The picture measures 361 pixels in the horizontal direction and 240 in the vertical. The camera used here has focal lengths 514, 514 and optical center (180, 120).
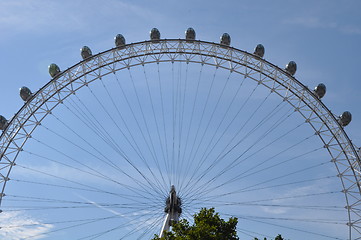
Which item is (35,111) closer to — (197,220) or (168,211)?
(168,211)

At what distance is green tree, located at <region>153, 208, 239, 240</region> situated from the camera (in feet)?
125

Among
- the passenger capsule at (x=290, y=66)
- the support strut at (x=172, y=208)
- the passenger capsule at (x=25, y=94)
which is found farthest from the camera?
the passenger capsule at (x=290, y=66)

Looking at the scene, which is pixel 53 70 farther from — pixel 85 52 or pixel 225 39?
pixel 225 39

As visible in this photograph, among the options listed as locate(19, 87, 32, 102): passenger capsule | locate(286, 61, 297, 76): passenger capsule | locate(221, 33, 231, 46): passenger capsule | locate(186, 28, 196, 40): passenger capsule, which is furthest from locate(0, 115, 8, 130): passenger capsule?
locate(286, 61, 297, 76): passenger capsule

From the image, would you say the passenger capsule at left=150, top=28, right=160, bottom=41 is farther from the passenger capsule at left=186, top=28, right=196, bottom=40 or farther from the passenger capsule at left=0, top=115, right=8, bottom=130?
the passenger capsule at left=0, top=115, right=8, bottom=130

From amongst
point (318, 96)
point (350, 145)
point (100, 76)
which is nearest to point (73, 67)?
point (100, 76)

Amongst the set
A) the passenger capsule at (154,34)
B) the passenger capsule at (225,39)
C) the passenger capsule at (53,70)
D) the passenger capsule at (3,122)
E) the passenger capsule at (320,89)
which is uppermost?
the passenger capsule at (225,39)

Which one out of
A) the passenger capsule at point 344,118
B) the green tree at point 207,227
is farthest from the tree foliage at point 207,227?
the passenger capsule at point 344,118

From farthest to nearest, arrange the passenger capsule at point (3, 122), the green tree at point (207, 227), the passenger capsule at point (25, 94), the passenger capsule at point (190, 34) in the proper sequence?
1. the passenger capsule at point (190, 34)
2. the passenger capsule at point (25, 94)
3. the passenger capsule at point (3, 122)
4. the green tree at point (207, 227)

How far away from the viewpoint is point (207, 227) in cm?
3806

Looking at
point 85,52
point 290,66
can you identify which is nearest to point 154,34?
point 85,52

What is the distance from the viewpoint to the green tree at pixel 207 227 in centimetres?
3819

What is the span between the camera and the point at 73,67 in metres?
48.3

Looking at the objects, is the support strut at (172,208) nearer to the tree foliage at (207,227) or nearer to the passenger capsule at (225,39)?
the tree foliage at (207,227)
